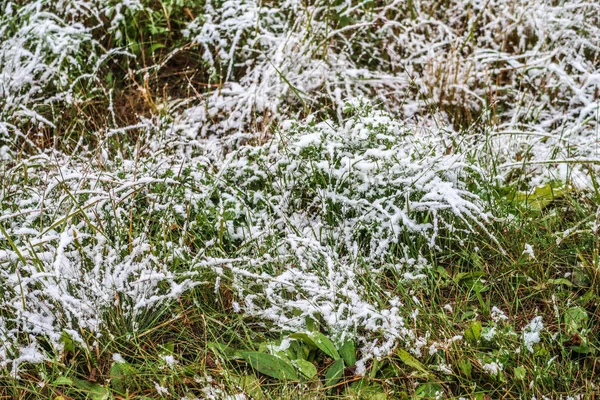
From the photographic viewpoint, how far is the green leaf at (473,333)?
1833mm

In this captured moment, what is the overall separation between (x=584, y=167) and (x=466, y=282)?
859 mm

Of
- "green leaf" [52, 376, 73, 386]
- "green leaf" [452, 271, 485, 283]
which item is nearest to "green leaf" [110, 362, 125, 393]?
"green leaf" [52, 376, 73, 386]

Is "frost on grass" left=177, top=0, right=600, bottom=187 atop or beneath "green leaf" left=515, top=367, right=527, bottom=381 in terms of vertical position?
atop

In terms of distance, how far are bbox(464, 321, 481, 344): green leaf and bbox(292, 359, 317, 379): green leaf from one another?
1.50 feet

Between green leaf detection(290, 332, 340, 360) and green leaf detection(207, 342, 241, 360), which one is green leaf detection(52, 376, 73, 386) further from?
green leaf detection(290, 332, 340, 360)

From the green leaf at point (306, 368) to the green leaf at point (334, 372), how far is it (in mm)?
41

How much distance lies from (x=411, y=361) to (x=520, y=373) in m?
0.29

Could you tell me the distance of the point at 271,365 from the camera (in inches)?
71.4

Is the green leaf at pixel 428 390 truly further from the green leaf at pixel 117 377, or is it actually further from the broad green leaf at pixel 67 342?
the broad green leaf at pixel 67 342

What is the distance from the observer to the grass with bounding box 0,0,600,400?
180 cm

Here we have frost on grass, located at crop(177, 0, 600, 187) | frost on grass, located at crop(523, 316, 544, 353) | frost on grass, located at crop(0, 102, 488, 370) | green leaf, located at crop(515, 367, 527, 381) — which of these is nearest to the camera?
green leaf, located at crop(515, 367, 527, 381)

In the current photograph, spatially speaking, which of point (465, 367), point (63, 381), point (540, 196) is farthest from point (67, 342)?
point (540, 196)

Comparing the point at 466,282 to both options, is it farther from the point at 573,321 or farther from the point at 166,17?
the point at 166,17

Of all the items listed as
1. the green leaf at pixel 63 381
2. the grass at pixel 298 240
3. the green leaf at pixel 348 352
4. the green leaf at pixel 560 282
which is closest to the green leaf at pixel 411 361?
the grass at pixel 298 240
